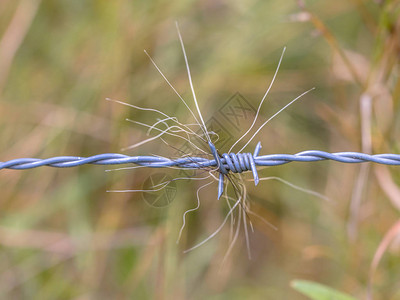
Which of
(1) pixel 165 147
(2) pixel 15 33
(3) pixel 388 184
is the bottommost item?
(3) pixel 388 184

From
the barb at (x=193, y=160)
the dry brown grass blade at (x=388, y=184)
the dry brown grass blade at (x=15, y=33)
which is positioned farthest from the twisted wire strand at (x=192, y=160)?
the dry brown grass blade at (x=15, y=33)

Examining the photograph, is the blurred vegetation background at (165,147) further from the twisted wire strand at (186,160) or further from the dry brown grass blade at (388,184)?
the twisted wire strand at (186,160)

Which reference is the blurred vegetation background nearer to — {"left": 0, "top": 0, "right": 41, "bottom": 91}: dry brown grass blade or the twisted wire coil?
{"left": 0, "top": 0, "right": 41, "bottom": 91}: dry brown grass blade

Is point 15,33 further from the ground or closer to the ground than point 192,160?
further from the ground

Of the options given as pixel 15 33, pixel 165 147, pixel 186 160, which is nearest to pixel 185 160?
pixel 186 160

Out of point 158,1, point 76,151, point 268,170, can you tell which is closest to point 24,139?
point 76,151

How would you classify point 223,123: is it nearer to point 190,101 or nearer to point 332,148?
point 190,101

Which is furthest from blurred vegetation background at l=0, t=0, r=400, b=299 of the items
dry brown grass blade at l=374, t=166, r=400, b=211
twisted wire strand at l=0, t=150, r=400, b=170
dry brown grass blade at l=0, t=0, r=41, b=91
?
twisted wire strand at l=0, t=150, r=400, b=170

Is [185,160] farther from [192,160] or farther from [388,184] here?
[388,184]
